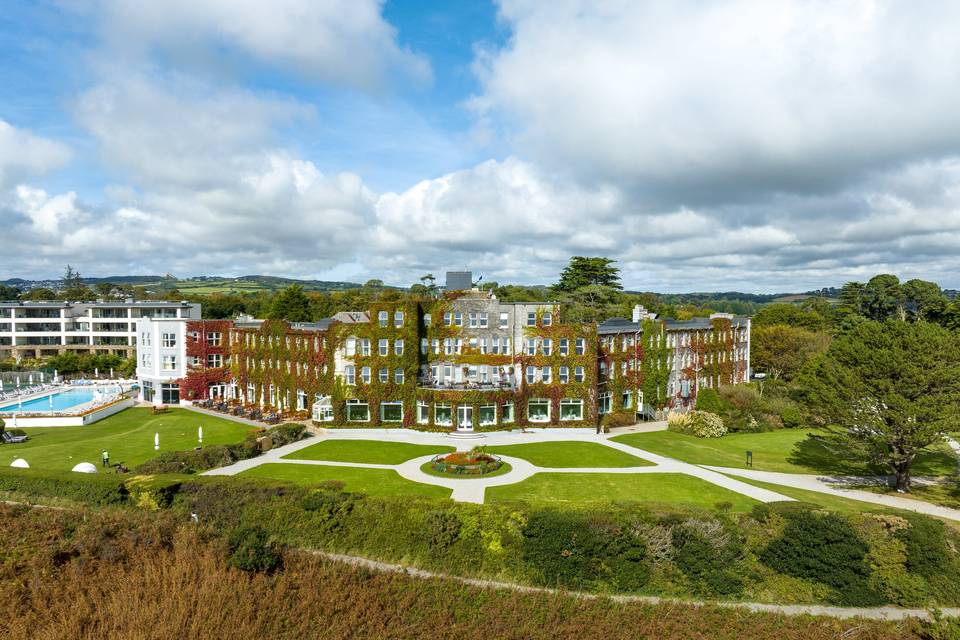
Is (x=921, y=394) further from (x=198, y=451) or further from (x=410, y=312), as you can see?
(x=198, y=451)

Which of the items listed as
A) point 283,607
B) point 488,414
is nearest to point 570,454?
point 488,414

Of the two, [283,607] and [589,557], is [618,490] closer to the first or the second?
[589,557]

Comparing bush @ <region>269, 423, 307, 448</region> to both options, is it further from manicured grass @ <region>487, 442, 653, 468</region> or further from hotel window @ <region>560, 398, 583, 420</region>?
hotel window @ <region>560, 398, 583, 420</region>

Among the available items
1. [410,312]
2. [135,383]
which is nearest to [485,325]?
[410,312]

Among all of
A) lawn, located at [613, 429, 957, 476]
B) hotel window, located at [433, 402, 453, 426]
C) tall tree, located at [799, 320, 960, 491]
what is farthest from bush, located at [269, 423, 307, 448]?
tall tree, located at [799, 320, 960, 491]

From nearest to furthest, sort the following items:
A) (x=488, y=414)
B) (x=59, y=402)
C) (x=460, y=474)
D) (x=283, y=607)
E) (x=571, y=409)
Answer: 1. (x=283, y=607)
2. (x=460, y=474)
3. (x=488, y=414)
4. (x=571, y=409)
5. (x=59, y=402)

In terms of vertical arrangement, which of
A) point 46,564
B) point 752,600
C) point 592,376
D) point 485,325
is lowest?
point 752,600

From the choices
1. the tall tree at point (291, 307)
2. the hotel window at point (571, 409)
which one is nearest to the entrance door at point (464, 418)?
the hotel window at point (571, 409)
